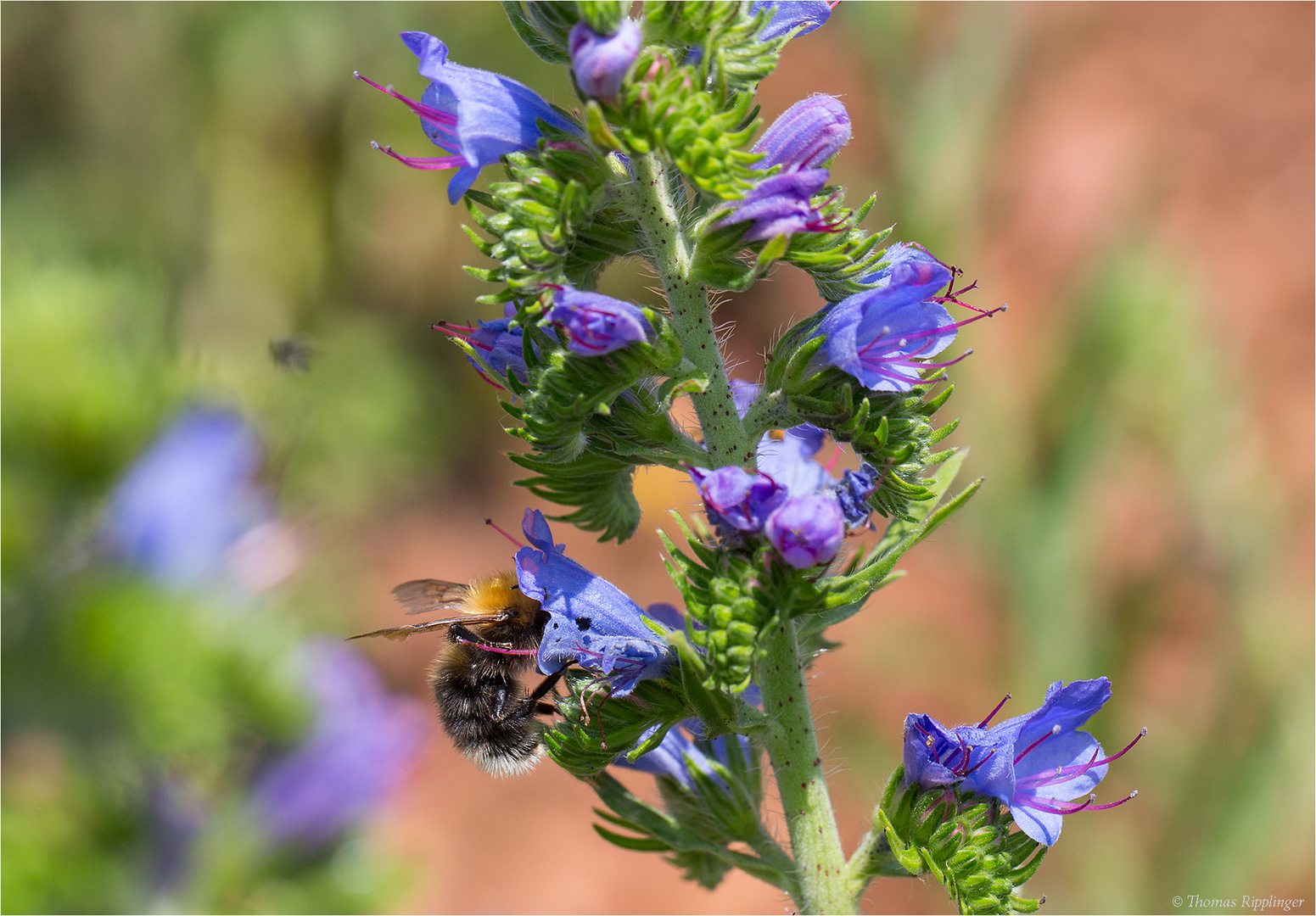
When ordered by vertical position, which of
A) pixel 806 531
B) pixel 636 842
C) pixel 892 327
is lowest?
pixel 636 842

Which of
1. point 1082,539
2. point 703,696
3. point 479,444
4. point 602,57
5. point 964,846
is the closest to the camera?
point 602,57

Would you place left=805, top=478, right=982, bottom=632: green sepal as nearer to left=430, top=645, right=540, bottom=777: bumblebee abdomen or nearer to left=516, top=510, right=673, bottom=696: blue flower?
left=516, top=510, right=673, bottom=696: blue flower

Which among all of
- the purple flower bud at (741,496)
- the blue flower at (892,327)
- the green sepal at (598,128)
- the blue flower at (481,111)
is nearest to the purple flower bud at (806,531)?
the purple flower bud at (741,496)

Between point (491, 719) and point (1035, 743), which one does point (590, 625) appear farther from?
point (1035, 743)

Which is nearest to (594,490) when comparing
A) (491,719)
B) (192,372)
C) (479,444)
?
(491,719)

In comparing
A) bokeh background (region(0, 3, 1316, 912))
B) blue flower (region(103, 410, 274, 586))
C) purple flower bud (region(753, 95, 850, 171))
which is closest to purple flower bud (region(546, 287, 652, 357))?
purple flower bud (region(753, 95, 850, 171))

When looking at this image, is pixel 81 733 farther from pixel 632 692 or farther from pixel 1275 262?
pixel 1275 262
